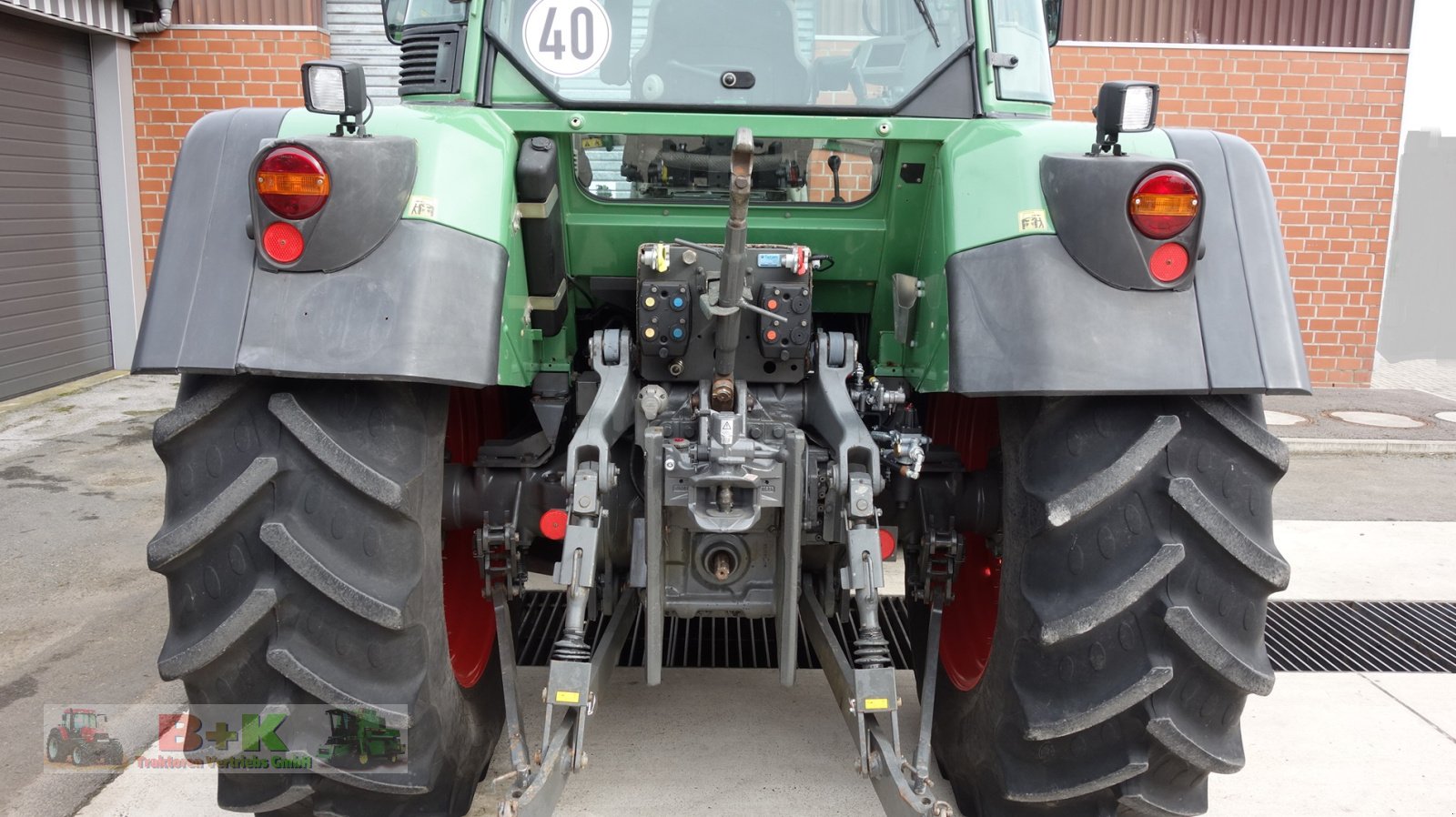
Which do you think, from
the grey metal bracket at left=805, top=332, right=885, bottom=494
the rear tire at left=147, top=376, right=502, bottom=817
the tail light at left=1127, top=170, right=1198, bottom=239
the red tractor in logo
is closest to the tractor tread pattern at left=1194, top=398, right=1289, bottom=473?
the tail light at left=1127, top=170, right=1198, bottom=239

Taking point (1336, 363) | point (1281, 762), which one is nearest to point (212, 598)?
point (1281, 762)

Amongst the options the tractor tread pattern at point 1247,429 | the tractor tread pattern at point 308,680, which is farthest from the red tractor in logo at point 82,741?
the tractor tread pattern at point 1247,429

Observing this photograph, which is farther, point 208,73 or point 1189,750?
point 208,73

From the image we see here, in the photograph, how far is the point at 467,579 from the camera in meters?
3.26

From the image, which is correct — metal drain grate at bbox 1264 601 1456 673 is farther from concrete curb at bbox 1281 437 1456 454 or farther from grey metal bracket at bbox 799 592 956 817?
concrete curb at bbox 1281 437 1456 454

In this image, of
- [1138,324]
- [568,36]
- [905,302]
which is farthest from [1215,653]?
[568,36]

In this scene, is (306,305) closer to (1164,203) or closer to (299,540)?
(299,540)

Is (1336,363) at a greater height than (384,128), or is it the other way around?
(384,128)

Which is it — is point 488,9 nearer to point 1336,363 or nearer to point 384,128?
point 384,128

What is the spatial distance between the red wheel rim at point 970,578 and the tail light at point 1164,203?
853 mm

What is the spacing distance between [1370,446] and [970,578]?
A: 6.15 meters

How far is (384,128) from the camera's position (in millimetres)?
2430

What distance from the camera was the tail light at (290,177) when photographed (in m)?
2.18

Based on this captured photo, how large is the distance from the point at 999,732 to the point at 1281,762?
1.37 metres
